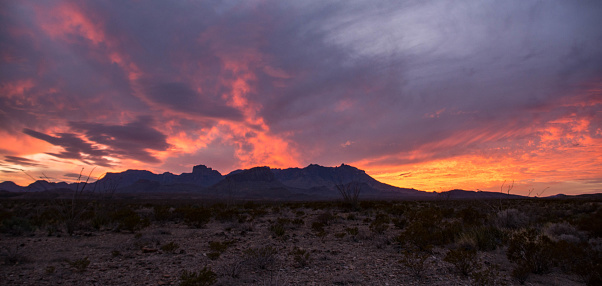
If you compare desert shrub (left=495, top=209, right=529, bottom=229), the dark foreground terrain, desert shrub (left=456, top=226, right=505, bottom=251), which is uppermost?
desert shrub (left=495, top=209, right=529, bottom=229)

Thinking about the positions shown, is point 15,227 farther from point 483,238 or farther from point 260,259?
point 483,238

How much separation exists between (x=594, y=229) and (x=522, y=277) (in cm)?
698

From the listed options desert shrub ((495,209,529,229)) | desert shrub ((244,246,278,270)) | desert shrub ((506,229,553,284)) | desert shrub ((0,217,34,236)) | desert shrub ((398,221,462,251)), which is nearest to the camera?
desert shrub ((506,229,553,284))

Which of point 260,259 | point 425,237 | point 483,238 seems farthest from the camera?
point 425,237

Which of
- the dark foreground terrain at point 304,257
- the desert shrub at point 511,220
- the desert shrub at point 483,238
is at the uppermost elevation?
the desert shrub at point 511,220

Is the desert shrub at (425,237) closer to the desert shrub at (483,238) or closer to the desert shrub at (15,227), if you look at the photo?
the desert shrub at (483,238)

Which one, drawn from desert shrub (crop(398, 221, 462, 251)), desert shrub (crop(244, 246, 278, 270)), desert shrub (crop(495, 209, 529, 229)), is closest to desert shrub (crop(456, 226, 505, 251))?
desert shrub (crop(398, 221, 462, 251))

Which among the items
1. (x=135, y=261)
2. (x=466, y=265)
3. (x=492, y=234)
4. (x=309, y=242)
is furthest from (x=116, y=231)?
(x=492, y=234)

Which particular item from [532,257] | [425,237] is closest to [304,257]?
[425,237]

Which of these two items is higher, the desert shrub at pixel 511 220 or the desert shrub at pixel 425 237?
the desert shrub at pixel 511 220

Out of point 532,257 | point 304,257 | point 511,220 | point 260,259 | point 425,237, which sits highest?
point 511,220

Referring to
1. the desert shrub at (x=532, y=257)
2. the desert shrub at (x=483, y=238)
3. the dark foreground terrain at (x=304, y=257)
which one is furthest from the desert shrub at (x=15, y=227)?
the desert shrub at (x=532, y=257)

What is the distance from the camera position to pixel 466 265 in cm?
681

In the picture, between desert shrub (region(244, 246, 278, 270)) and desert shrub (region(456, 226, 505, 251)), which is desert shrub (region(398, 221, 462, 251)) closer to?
desert shrub (region(456, 226, 505, 251))
